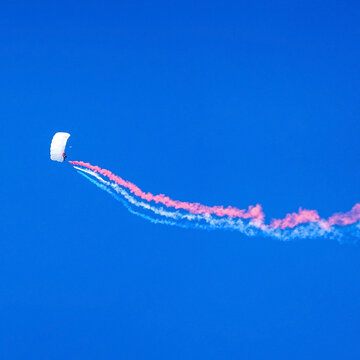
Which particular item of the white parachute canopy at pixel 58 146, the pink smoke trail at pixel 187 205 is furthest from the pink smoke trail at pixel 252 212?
the white parachute canopy at pixel 58 146

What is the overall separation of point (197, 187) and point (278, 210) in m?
0.95

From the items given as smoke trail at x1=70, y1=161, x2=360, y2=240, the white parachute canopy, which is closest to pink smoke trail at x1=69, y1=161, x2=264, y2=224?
smoke trail at x1=70, y1=161, x2=360, y2=240

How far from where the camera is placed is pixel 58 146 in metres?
5.12

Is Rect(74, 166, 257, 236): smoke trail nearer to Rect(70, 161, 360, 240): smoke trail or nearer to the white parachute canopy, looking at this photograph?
Rect(70, 161, 360, 240): smoke trail

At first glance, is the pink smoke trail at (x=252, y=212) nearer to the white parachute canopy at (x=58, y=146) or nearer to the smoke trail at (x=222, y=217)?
the smoke trail at (x=222, y=217)

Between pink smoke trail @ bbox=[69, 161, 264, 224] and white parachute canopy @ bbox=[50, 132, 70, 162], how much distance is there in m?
0.21

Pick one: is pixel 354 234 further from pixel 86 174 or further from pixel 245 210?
pixel 86 174

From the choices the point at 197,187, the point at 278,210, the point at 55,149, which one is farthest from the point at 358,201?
the point at 55,149

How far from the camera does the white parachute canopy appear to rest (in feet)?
16.7

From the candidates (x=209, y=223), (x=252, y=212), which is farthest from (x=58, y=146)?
(x=252, y=212)

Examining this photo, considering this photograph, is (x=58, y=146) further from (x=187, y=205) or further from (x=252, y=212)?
(x=252, y=212)

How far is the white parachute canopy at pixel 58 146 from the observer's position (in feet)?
16.7

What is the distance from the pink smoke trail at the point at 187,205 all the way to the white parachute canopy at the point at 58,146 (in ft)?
0.68

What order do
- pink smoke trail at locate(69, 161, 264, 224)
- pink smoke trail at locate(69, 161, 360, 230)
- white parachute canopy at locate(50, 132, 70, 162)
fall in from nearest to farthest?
pink smoke trail at locate(69, 161, 360, 230), pink smoke trail at locate(69, 161, 264, 224), white parachute canopy at locate(50, 132, 70, 162)
